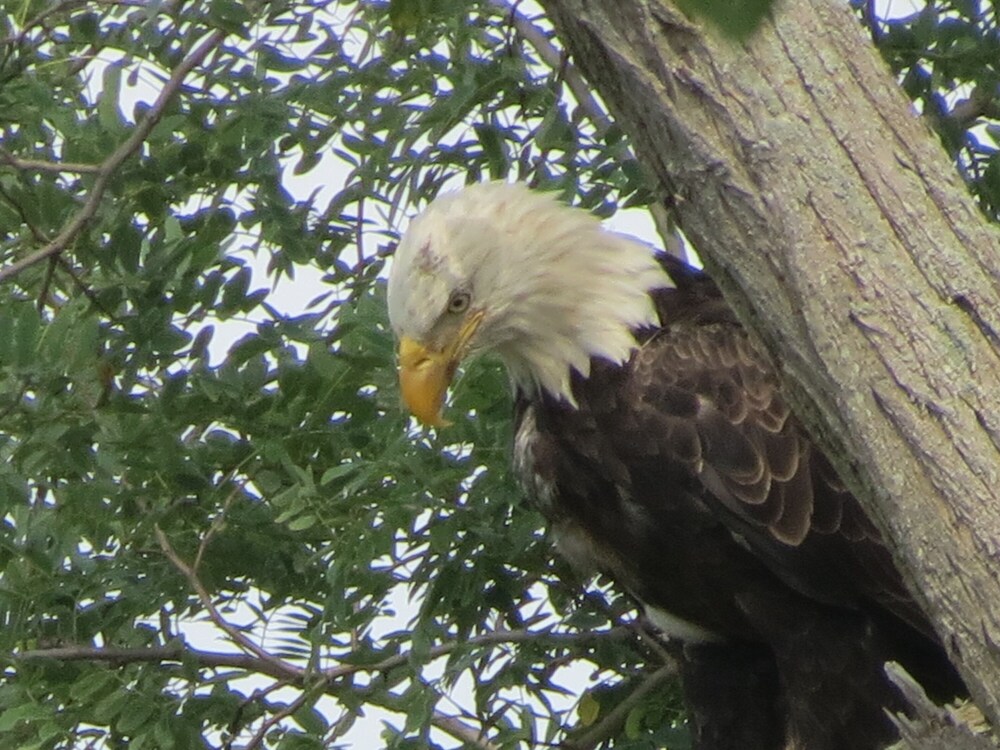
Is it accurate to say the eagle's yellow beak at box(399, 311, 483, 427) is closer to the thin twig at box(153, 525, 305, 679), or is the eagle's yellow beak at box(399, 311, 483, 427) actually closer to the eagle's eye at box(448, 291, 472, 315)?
the eagle's eye at box(448, 291, 472, 315)

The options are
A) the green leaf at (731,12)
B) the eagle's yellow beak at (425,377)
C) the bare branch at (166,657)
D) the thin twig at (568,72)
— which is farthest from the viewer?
the thin twig at (568,72)

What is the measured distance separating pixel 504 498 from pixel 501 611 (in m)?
0.25

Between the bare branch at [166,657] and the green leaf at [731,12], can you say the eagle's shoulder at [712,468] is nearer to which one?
the bare branch at [166,657]

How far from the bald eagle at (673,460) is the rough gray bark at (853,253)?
160 centimetres

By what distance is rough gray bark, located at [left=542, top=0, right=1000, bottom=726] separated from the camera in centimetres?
205

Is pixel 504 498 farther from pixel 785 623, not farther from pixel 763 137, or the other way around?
pixel 763 137

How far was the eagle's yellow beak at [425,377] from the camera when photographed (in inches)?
143

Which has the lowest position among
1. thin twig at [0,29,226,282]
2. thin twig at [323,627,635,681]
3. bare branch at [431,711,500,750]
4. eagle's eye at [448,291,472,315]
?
bare branch at [431,711,500,750]

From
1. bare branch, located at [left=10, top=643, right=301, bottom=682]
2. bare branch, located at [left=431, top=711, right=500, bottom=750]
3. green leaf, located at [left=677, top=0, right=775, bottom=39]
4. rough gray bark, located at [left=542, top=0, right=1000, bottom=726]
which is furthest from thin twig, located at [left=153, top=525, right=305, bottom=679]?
green leaf, located at [left=677, top=0, right=775, bottom=39]

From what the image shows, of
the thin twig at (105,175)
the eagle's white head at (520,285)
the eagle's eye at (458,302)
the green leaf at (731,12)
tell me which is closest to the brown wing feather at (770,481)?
the eagle's white head at (520,285)

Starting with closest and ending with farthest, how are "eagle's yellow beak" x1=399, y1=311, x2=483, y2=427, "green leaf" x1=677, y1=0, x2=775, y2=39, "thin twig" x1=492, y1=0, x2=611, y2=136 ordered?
"green leaf" x1=677, y1=0, x2=775, y2=39, "eagle's yellow beak" x1=399, y1=311, x2=483, y2=427, "thin twig" x1=492, y1=0, x2=611, y2=136

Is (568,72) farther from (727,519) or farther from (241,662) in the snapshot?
(241,662)

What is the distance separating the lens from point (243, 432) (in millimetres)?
3883

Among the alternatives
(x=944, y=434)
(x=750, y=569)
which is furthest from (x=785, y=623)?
(x=944, y=434)
